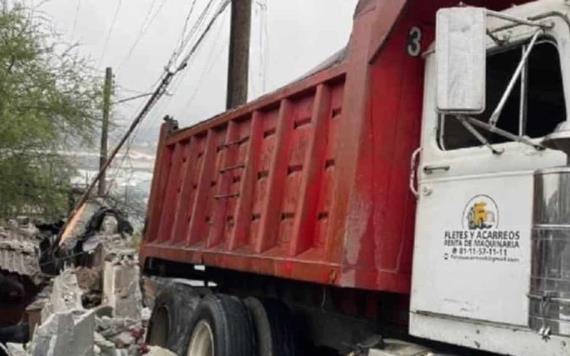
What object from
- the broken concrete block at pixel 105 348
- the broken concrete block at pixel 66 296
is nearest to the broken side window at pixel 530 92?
the broken concrete block at pixel 105 348

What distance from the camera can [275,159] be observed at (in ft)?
20.2

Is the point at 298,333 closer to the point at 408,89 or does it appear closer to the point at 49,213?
the point at 408,89

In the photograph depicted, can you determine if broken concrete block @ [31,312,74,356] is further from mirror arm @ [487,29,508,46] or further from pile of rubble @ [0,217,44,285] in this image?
pile of rubble @ [0,217,44,285]

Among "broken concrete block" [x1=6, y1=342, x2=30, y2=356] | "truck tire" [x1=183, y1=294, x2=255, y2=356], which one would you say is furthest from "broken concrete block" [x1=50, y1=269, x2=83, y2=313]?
"truck tire" [x1=183, y1=294, x2=255, y2=356]

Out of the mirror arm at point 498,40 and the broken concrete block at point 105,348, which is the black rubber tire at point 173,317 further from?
the mirror arm at point 498,40

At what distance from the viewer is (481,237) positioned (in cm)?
415

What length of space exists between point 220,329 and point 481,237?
294 centimetres

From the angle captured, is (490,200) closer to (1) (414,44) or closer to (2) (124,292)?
(1) (414,44)

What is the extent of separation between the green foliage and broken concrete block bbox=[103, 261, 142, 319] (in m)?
6.86

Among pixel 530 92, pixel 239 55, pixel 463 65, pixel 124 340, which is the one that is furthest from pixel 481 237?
pixel 239 55

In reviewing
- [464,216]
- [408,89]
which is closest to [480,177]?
[464,216]

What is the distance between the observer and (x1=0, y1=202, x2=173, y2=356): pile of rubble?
23.7 feet

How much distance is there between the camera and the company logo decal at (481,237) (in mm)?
3965

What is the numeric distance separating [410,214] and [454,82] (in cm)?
144
